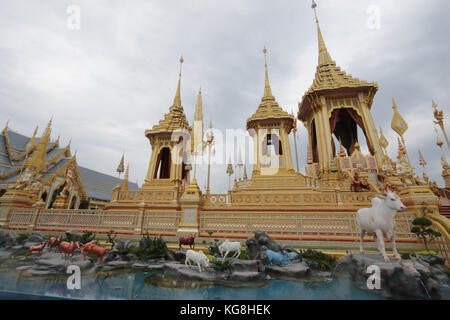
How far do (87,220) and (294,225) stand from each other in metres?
9.12

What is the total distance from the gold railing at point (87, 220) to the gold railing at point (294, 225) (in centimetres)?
344

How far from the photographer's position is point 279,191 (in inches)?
441

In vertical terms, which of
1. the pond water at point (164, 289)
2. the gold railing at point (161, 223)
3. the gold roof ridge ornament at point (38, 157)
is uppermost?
the gold roof ridge ornament at point (38, 157)

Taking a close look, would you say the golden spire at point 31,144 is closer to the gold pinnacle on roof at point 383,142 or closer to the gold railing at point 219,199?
the gold railing at point 219,199

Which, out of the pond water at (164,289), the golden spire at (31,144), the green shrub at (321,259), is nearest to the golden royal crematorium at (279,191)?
the green shrub at (321,259)

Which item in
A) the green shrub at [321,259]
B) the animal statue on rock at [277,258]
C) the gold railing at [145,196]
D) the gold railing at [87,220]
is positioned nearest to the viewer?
the animal statue on rock at [277,258]

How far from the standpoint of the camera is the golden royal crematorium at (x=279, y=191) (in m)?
6.90

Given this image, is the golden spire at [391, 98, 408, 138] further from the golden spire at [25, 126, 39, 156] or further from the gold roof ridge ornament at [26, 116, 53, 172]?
the golden spire at [25, 126, 39, 156]

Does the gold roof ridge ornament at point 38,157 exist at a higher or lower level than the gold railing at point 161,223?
higher

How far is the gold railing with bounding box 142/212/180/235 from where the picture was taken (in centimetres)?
800

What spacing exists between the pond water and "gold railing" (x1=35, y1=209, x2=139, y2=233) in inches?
158

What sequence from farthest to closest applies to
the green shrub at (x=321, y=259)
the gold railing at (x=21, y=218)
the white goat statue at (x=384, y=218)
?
1. the gold railing at (x=21, y=218)
2. the green shrub at (x=321, y=259)
3. the white goat statue at (x=384, y=218)

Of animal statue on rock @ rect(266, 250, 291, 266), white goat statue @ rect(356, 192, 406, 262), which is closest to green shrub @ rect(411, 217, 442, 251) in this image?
white goat statue @ rect(356, 192, 406, 262)
